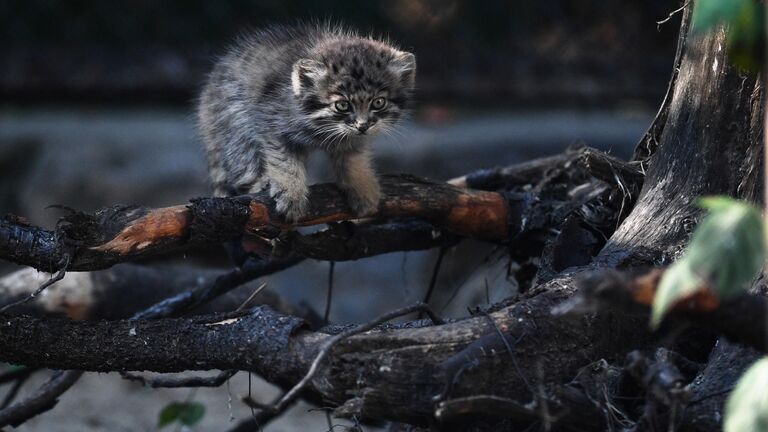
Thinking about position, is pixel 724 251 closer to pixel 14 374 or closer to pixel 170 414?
pixel 170 414

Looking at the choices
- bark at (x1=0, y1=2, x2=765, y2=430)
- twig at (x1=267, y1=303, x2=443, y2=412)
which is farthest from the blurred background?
twig at (x1=267, y1=303, x2=443, y2=412)

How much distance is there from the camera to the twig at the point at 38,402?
365cm

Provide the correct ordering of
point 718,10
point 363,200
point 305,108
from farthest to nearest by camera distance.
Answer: point 305,108
point 363,200
point 718,10

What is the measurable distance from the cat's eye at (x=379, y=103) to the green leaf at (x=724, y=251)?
248 centimetres

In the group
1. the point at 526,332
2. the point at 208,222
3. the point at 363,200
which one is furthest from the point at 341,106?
the point at 526,332

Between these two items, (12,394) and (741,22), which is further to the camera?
(12,394)

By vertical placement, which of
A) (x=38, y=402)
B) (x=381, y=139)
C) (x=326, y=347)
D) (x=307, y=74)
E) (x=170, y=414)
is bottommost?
(x=170, y=414)

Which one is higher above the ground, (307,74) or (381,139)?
(307,74)

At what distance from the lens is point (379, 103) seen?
412cm

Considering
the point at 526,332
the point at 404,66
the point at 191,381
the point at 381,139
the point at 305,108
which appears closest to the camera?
the point at 526,332

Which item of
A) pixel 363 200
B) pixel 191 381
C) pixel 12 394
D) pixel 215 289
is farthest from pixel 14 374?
pixel 363 200

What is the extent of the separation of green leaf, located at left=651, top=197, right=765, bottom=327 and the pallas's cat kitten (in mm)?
2102

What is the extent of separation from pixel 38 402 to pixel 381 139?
3.54 metres

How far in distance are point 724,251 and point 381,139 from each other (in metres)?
5.23
